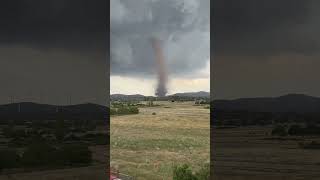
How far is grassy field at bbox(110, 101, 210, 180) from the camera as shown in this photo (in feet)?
19.3

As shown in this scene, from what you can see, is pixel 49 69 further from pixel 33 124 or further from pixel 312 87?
pixel 312 87

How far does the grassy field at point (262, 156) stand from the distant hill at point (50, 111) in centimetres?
119

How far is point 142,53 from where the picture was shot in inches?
232

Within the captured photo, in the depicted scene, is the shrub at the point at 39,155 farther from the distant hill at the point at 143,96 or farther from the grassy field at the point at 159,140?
the grassy field at the point at 159,140

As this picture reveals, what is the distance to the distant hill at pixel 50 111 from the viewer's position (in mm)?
3189

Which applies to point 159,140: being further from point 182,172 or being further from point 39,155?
point 39,155

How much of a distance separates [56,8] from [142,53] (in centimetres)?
254

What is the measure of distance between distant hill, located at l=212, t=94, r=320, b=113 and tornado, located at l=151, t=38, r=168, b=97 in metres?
2.09

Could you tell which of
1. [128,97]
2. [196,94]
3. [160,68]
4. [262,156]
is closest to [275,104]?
[262,156]

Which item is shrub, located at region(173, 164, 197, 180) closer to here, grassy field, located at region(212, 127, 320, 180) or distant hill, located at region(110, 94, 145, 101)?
distant hill, located at region(110, 94, 145, 101)

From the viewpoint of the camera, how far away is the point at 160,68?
594 centimetres

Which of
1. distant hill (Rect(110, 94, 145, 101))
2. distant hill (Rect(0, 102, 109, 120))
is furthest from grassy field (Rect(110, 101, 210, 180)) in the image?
distant hill (Rect(0, 102, 109, 120))

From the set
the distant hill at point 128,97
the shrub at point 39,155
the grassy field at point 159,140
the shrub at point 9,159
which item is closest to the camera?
the shrub at point 9,159

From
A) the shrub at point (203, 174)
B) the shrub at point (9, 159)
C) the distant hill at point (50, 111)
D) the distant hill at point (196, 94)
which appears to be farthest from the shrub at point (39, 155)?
the distant hill at point (196, 94)
